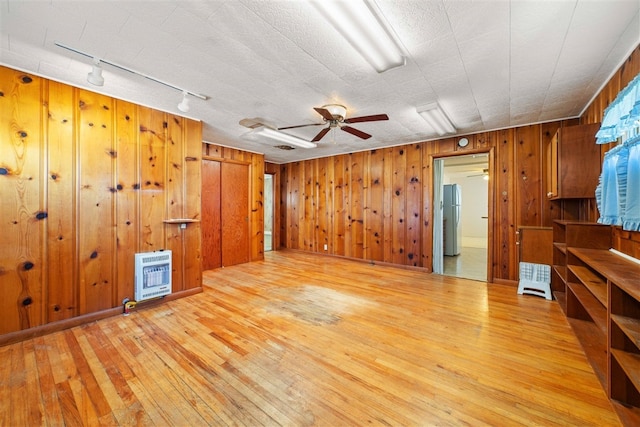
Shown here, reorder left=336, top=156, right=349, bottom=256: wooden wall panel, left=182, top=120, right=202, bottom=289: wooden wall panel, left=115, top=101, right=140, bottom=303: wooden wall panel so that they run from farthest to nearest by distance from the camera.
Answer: left=336, top=156, right=349, bottom=256: wooden wall panel
left=182, top=120, right=202, bottom=289: wooden wall panel
left=115, top=101, right=140, bottom=303: wooden wall panel

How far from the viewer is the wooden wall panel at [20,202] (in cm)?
217

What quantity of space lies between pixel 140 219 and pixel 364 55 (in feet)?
10.0

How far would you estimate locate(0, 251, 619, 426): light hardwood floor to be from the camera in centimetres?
144

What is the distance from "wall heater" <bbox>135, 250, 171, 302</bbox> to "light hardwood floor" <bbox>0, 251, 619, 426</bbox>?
0.65 ft

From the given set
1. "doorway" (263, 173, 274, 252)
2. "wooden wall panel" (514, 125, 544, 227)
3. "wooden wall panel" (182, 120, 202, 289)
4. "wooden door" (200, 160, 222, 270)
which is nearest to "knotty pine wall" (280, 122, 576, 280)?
"wooden wall panel" (514, 125, 544, 227)

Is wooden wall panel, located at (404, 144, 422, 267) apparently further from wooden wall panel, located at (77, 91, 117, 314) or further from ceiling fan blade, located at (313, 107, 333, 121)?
wooden wall panel, located at (77, 91, 117, 314)

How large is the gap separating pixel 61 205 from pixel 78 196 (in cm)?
16

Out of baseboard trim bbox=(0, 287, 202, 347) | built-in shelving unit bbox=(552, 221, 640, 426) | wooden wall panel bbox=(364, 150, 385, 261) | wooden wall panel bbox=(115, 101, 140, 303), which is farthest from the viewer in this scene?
wooden wall panel bbox=(364, 150, 385, 261)

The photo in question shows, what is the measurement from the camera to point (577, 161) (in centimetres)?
261

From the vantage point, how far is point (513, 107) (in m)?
3.07

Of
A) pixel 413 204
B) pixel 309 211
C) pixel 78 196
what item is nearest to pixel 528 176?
pixel 413 204

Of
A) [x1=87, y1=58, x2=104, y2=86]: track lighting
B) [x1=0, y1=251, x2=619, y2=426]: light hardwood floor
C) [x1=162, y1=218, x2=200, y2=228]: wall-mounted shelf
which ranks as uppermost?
[x1=87, y1=58, x2=104, y2=86]: track lighting

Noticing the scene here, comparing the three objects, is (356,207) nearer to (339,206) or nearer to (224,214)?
(339,206)

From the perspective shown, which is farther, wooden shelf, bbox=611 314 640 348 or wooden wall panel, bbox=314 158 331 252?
wooden wall panel, bbox=314 158 331 252
